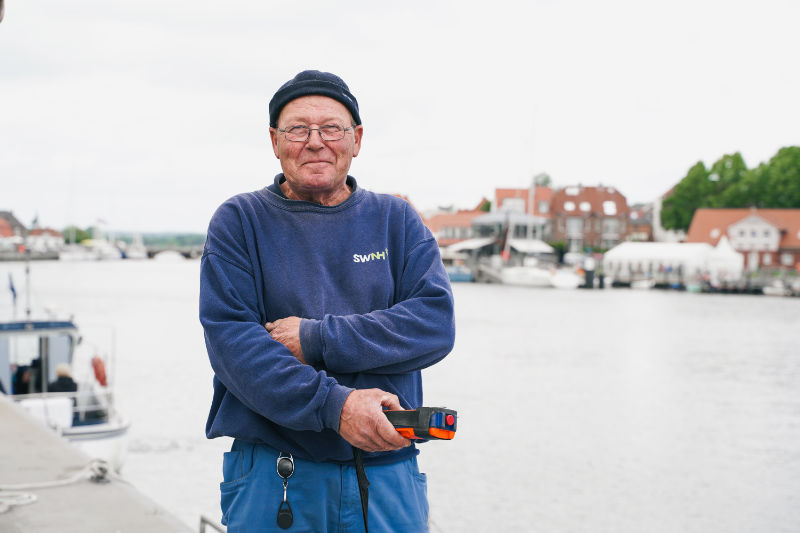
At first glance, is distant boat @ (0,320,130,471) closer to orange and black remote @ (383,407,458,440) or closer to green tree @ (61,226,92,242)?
orange and black remote @ (383,407,458,440)

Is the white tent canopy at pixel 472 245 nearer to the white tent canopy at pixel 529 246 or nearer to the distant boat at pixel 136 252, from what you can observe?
the white tent canopy at pixel 529 246

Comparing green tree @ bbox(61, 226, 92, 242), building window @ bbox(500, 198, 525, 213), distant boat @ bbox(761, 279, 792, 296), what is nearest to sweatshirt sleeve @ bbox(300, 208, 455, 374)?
distant boat @ bbox(761, 279, 792, 296)

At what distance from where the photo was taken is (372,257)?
2.25m

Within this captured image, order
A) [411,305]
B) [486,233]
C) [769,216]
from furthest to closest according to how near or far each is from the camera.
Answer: [486,233] < [769,216] < [411,305]

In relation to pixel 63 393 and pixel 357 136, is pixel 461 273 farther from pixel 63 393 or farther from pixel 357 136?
pixel 357 136

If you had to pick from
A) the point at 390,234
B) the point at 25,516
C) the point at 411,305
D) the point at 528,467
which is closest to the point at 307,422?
the point at 411,305

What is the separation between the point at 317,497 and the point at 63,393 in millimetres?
10177

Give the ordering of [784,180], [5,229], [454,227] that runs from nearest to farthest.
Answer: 1. [784,180]
2. [454,227]
3. [5,229]

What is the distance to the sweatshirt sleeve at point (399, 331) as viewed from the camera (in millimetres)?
2105

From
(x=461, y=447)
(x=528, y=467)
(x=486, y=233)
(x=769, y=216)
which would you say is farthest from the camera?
(x=486, y=233)

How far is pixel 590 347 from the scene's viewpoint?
33469 mm

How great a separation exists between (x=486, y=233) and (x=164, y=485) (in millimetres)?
79444

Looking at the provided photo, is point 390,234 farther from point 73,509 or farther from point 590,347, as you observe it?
point 590,347

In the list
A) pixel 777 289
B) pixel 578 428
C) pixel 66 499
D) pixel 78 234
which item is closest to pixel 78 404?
pixel 66 499
